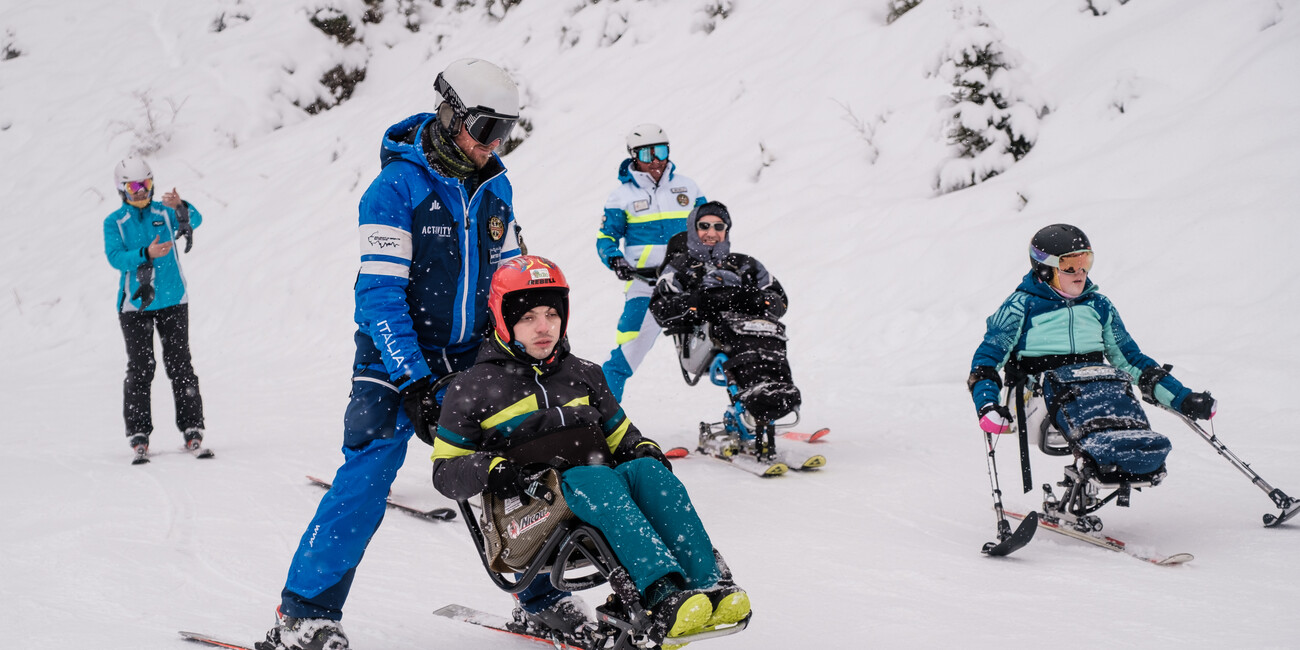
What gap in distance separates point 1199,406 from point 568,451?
10.8 feet

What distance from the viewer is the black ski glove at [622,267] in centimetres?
765

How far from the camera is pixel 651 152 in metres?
7.78

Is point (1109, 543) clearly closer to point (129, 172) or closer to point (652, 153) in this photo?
point (652, 153)

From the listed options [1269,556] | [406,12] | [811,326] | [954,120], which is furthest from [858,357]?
[406,12]

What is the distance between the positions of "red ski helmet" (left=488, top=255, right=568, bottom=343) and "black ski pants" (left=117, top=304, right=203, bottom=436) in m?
5.18

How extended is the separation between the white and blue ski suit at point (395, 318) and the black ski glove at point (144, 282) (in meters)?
4.66

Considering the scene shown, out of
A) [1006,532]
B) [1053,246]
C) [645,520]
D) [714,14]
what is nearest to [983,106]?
[1053,246]

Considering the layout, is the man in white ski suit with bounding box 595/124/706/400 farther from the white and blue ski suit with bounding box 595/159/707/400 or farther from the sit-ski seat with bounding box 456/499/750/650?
the sit-ski seat with bounding box 456/499/750/650

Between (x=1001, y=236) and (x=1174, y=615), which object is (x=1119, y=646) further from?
(x=1001, y=236)

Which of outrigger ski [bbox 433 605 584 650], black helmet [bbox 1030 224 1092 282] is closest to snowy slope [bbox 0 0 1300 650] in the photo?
outrigger ski [bbox 433 605 584 650]

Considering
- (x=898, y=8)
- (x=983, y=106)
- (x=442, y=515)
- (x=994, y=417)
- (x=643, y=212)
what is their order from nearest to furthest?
(x=994, y=417)
(x=442, y=515)
(x=643, y=212)
(x=983, y=106)
(x=898, y=8)

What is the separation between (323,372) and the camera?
485 inches

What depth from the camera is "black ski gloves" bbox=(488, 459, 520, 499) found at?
10.3 feet

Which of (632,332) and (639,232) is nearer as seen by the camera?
(632,332)
